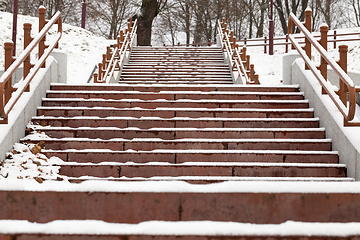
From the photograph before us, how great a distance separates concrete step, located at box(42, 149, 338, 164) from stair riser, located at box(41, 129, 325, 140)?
1.49 ft

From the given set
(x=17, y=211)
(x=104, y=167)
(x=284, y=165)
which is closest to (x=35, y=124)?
(x=104, y=167)

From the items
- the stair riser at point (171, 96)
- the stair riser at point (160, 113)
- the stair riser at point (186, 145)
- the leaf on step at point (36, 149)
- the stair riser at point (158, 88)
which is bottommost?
the leaf on step at point (36, 149)

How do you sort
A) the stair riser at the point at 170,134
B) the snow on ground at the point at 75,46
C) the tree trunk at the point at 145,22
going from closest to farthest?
the stair riser at the point at 170,134 → the snow on ground at the point at 75,46 → the tree trunk at the point at 145,22

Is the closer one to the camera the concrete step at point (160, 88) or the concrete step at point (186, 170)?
the concrete step at point (186, 170)

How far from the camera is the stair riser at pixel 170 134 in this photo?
16.0 ft

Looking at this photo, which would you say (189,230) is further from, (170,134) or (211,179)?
(170,134)

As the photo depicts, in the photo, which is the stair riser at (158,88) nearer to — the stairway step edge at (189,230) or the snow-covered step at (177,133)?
the snow-covered step at (177,133)

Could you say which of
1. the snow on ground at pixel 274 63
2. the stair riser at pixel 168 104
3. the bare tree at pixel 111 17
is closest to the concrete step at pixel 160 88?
the stair riser at pixel 168 104

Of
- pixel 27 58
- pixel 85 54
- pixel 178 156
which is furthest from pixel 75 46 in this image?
pixel 178 156

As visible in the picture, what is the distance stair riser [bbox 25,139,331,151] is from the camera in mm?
4617

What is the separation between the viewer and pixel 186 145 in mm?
4691

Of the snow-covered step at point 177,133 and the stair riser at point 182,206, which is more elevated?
the snow-covered step at point 177,133

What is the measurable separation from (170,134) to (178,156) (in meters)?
0.56

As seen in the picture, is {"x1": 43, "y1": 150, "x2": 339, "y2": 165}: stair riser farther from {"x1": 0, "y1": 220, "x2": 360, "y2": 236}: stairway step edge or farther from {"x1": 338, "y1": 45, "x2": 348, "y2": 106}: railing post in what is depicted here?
{"x1": 0, "y1": 220, "x2": 360, "y2": 236}: stairway step edge
